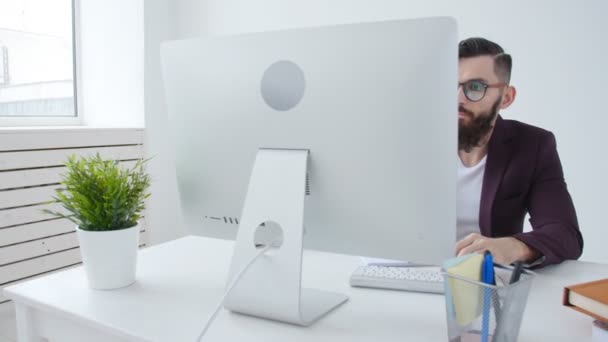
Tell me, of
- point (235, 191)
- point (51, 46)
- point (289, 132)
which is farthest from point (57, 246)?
point (289, 132)

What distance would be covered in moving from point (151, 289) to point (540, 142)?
1152 mm

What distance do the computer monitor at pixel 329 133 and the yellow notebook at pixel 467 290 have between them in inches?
5.1

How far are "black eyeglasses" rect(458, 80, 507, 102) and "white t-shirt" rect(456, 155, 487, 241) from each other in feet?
0.64

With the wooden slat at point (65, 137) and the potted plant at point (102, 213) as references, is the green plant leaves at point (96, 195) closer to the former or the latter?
the potted plant at point (102, 213)

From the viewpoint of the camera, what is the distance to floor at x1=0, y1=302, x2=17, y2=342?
216 centimetres

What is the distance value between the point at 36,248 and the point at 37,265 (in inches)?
3.3

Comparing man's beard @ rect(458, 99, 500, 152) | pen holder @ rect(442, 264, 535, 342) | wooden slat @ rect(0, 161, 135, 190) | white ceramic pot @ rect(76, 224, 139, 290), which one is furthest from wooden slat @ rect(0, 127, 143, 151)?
pen holder @ rect(442, 264, 535, 342)

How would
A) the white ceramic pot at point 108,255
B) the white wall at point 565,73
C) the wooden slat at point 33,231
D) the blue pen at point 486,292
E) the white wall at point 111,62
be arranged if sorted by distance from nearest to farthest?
1. the blue pen at point 486,292
2. the white ceramic pot at point 108,255
3. the white wall at point 565,73
4. the wooden slat at point 33,231
5. the white wall at point 111,62

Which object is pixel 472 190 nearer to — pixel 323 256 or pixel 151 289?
pixel 323 256

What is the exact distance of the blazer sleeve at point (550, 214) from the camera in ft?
3.74

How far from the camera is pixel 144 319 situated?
0.83 meters

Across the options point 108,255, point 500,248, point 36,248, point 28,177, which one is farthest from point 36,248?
point 500,248

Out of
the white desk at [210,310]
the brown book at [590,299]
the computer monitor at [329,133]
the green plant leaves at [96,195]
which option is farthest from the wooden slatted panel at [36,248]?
the brown book at [590,299]

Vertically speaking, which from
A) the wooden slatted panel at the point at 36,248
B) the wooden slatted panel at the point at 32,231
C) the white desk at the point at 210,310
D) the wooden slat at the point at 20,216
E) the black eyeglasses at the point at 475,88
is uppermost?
the black eyeglasses at the point at 475,88
